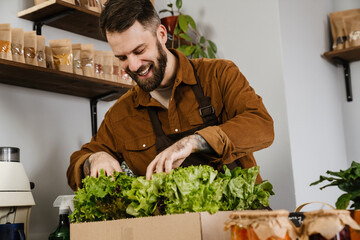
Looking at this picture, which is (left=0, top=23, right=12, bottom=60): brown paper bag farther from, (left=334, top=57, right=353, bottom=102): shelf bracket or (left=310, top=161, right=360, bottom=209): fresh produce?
(left=334, top=57, right=353, bottom=102): shelf bracket

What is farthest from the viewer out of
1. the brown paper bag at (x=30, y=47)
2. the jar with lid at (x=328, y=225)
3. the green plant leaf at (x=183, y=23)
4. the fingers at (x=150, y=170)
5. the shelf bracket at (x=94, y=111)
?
the green plant leaf at (x=183, y=23)

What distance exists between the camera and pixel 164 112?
6.44 ft

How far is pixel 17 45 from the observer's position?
2.09 m

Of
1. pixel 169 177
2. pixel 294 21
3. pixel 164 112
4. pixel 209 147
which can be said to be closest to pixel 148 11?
pixel 164 112

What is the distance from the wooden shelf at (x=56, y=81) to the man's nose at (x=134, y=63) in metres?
0.61

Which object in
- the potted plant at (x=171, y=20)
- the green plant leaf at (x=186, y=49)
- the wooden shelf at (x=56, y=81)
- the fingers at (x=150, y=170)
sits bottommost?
the fingers at (x=150, y=170)

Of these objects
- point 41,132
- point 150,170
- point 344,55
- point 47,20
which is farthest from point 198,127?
point 344,55

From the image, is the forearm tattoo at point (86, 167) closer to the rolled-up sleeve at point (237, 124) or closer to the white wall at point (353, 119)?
the rolled-up sleeve at point (237, 124)

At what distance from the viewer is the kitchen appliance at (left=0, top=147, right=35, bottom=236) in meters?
1.87

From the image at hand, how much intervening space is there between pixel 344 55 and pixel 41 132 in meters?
2.20

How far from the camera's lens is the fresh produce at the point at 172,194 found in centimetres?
101

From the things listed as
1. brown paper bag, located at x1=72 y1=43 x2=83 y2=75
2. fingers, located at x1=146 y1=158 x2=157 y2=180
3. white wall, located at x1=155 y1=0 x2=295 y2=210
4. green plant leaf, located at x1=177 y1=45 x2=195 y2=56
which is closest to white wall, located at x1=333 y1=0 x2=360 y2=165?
white wall, located at x1=155 y1=0 x2=295 y2=210

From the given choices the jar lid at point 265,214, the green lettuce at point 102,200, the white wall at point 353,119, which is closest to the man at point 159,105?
the green lettuce at point 102,200

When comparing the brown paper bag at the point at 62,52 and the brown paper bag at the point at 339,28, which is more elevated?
the brown paper bag at the point at 339,28
